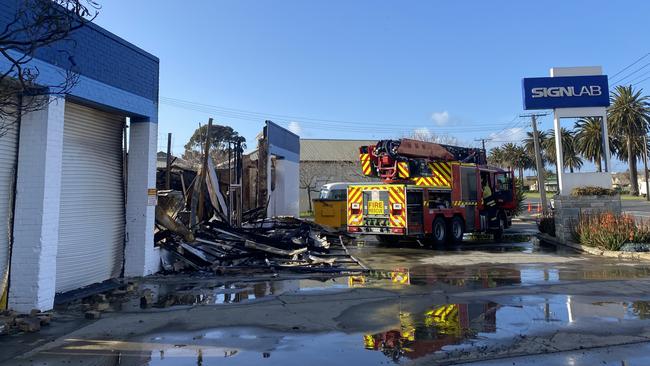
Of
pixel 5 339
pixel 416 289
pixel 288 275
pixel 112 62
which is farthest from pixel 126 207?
pixel 416 289

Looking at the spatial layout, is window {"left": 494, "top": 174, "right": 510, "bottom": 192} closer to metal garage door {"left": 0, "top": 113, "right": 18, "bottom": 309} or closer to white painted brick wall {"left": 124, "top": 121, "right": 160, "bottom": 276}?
white painted brick wall {"left": 124, "top": 121, "right": 160, "bottom": 276}

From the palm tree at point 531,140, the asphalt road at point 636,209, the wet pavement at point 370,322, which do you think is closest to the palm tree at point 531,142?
the palm tree at point 531,140

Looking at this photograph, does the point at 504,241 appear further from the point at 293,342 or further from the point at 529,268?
the point at 293,342

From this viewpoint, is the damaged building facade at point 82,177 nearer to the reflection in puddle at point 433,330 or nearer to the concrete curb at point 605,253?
the reflection in puddle at point 433,330

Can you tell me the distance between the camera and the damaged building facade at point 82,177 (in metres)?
7.43

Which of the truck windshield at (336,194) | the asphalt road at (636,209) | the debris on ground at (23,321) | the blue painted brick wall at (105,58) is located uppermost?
the blue painted brick wall at (105,58)

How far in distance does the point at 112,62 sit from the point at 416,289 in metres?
7.52

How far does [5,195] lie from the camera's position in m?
7.47

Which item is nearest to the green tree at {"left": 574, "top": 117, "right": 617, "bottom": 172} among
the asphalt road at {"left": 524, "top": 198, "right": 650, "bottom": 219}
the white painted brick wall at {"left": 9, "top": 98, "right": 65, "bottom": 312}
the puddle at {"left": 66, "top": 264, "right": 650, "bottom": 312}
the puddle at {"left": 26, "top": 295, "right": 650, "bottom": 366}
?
the asphalt road at {"left": 524, "top": 198, "right": 650, "bottom": 219}

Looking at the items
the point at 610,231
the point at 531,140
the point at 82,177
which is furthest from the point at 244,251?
the point at 531,140

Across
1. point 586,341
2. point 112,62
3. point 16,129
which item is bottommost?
point 586,341

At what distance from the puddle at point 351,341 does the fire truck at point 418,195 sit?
336 inches

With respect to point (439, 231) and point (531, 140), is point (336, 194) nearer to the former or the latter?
point (439, 231)

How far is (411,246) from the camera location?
17500 mm
